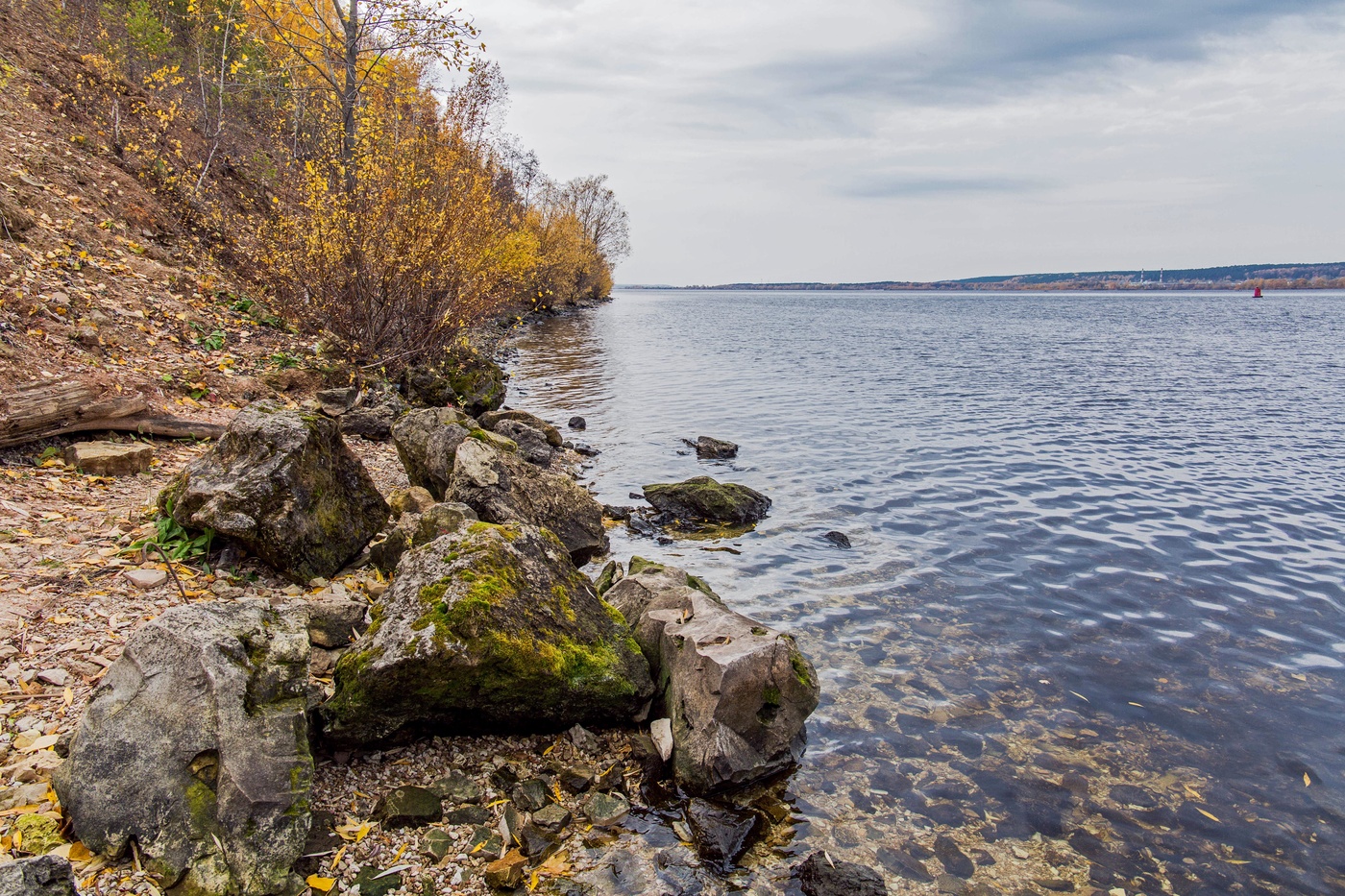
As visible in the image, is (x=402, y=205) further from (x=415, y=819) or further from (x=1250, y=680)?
(x=1250, y=680)

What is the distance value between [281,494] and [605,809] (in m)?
4.50

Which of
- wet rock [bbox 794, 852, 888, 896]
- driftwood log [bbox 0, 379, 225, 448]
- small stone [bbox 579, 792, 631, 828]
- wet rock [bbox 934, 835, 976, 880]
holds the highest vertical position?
driftwood log [bbox 0, 379, 225, 448]

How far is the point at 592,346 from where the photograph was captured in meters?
45.1

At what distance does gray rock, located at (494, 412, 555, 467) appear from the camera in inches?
600

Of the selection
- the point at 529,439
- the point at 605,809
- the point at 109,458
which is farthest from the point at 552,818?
the point at 529,439

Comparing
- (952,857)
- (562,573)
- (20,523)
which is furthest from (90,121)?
(952,857)

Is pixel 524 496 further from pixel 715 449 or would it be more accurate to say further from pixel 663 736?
pixel 715 449

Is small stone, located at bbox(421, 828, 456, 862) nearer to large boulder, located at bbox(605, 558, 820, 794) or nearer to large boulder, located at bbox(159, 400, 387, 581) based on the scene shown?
large boulder, located at bbox(605, 558, 820, 794)

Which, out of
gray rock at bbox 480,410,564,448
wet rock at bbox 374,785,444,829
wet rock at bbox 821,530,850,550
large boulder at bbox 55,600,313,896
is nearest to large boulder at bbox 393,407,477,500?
gray rock at bbox 480,410,564,448

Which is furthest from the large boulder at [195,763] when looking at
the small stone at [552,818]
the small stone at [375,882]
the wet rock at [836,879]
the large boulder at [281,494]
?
the wet rock at [836,879]

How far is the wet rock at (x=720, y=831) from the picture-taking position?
204 inches

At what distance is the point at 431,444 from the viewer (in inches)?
419

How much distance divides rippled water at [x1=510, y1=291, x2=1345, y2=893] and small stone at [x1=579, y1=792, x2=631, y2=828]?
4.33 feet

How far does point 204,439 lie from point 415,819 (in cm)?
736
